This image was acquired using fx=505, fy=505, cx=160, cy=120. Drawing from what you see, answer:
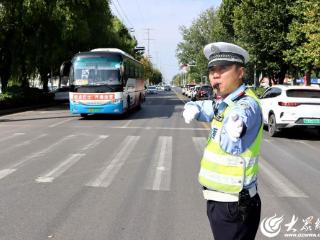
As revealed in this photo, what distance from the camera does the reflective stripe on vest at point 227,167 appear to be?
2865 mm

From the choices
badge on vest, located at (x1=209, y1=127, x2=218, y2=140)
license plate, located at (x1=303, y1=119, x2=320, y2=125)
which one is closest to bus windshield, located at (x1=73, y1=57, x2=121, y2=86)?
license plate, located at (x1=303, y1=119, x2=320, y2=125)

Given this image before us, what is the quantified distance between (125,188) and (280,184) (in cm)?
250

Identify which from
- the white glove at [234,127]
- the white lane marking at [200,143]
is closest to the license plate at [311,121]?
the white lane marking at [200,143]

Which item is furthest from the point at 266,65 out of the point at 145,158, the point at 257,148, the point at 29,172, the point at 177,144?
the point at 257,148

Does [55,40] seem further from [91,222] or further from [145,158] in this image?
[91,222]

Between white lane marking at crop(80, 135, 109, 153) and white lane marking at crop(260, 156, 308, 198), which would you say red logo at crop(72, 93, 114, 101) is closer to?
white lane marking at crop(80, 135, 109, 153)

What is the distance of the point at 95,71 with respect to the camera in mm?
22172

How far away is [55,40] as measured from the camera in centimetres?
3116

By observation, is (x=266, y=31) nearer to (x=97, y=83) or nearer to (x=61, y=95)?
(x=97, y=83)

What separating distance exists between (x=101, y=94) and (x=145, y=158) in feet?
38.0

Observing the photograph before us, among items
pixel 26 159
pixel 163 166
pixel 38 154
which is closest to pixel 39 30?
pixel 38 154

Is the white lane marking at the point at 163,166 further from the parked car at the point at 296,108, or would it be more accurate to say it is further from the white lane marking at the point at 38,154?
the parked car at the point at 296,108

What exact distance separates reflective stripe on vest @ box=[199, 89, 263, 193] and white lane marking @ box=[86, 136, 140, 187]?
16.3 ft

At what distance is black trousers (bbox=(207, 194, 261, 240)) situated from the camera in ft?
9.49
